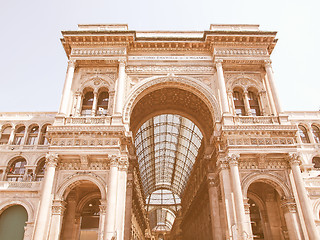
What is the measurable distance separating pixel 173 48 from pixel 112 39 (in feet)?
19.1

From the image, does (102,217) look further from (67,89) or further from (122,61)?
(122,61)

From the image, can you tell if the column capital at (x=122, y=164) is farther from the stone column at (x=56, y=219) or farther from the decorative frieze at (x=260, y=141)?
the decorative frieze at (x=260, y=141)

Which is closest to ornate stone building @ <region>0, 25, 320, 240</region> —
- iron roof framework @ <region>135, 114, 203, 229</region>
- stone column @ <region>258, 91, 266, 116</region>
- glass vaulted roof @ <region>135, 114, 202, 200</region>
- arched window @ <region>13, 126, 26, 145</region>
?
stone column @ <region>258, 91, 266, 116</region>

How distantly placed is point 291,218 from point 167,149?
33496 millimetres

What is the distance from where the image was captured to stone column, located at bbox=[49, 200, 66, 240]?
719 inches

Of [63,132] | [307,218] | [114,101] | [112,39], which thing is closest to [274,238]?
[307,218]

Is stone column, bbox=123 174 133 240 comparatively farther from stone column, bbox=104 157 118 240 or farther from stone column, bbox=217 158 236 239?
stone column, bbox=217 158 236 239

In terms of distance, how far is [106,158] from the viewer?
2034 centimetres

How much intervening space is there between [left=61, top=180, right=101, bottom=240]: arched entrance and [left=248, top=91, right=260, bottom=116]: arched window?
51.4 ft

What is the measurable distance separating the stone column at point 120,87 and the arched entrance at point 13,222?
466 inches

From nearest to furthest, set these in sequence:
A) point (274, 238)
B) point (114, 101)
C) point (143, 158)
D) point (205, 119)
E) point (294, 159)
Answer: point (294, 159), point (274, 238), point (114, 101), point (205, 119), point (143, 158)

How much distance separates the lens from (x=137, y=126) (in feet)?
94.4

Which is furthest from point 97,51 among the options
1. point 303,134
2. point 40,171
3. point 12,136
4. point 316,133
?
point 316,133

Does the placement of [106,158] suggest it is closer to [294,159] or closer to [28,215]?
[28,215]
